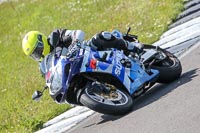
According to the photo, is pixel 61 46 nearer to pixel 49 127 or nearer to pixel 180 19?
pixel 49 127

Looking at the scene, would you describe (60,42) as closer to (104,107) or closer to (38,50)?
(38,50)

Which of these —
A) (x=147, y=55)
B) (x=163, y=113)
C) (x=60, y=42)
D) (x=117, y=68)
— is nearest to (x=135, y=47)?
(x=147, y=55)

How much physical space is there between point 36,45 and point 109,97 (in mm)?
1407

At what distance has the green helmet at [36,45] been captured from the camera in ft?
32.1

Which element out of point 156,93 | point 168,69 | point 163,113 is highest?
point 163,113

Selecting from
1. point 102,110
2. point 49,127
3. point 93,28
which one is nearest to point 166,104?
point 102,110

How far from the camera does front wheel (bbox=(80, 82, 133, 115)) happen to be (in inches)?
353

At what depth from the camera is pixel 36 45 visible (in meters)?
9.80

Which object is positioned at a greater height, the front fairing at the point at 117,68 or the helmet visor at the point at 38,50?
the helmet visor at the point at 38,50

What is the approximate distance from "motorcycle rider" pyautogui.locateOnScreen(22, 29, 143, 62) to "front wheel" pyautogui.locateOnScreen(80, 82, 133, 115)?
76 centimetres

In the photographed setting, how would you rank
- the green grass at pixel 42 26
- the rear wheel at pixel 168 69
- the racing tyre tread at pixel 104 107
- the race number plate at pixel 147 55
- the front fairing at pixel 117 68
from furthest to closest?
1. the green grass at pixel 42 26
2. the race number plate at pixel 147 55
3. the rear wheel at pixel 168 69
4. the front fairing at pixel 117 68
5. the racing tyre tread at pixel 104 107

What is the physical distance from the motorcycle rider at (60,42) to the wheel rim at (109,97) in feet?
2.62

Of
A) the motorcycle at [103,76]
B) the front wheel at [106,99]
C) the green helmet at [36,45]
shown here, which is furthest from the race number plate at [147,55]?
the green helmet at [36,45]

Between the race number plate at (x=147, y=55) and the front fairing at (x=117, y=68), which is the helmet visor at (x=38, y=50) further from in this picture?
the race number plate at (x=147, y=55)
